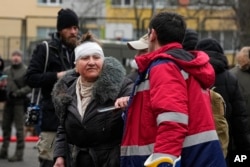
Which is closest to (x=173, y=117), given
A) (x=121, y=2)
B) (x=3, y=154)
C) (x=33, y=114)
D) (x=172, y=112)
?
(x=172, y=112)

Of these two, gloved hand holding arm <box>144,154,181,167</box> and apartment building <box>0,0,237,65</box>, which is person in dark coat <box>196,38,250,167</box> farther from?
apartment building <box>0,0,237,65</box>

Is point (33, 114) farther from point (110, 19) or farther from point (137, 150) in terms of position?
point (110, 19)

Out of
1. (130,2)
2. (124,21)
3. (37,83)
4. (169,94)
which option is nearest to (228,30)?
(124,21)

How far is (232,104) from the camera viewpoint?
22.2ft

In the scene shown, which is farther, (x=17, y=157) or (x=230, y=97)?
(x=17, y=157)

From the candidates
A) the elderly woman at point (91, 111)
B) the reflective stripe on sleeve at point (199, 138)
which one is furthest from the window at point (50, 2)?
the reflective stripe on sleeve at point (199, 138)

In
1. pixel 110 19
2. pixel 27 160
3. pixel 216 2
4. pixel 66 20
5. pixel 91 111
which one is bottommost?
pixel 27 160

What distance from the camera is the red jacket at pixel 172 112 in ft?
13.9

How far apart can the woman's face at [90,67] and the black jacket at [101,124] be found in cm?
6

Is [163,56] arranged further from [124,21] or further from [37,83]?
[124,21]

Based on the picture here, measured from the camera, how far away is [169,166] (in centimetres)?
423

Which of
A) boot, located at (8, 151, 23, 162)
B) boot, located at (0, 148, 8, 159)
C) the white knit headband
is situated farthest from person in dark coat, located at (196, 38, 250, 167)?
boot, located at (0, 148, 8, 159)

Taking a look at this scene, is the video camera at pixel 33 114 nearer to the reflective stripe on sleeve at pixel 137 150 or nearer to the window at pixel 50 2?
the reflective stripe on sleeve at pixel 137 150

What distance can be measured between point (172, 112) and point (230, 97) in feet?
8.69
